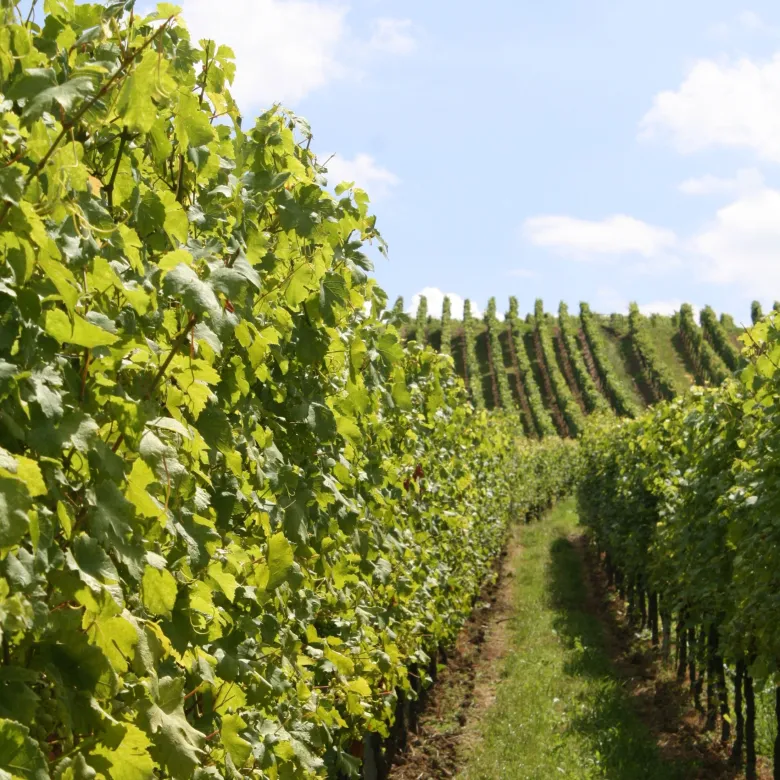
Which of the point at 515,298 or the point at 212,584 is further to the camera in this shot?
the point at 515,298

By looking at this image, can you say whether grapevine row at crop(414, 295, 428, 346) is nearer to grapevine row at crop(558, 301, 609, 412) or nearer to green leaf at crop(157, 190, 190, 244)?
grapevine row at crop(558, 301, 609, 412)

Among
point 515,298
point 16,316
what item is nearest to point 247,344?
point 16,316

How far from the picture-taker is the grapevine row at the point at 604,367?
209 feet

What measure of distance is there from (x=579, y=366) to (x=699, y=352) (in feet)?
31.6

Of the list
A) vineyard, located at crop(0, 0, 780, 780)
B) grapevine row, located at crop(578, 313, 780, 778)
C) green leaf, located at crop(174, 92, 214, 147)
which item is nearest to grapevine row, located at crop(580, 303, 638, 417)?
grapevine row, located at crop(578, 313, 780, 778)

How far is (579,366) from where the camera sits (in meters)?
71.0

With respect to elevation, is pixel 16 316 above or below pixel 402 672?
above

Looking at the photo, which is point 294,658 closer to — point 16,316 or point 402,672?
point 16,316

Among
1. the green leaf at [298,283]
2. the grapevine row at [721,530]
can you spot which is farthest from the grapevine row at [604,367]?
the green leaf at [298,283]

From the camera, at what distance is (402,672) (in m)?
5.98

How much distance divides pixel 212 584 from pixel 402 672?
3772 millimetres

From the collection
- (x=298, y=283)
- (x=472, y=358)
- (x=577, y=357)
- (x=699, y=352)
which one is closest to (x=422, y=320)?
(x=472, y=358)

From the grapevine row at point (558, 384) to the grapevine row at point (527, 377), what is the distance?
4.30 feet

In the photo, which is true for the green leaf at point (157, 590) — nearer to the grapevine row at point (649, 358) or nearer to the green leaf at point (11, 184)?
the green leaf at point (11, 184)
